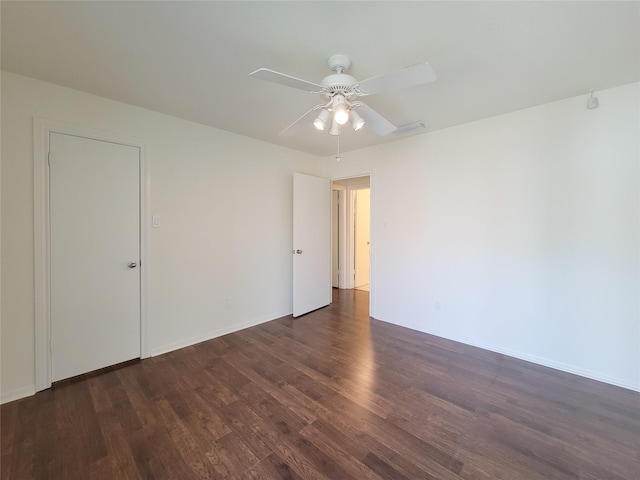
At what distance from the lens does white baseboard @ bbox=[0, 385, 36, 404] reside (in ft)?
6.47

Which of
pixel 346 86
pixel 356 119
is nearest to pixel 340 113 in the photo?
pixel 346 86

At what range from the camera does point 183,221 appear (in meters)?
2.88

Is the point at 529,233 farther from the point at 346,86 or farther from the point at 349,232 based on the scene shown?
the point at 349,232

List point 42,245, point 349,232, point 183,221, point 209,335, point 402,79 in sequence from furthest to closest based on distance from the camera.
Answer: point 349,232, point 209,335, point 183,221, point 42,245, point 402,79

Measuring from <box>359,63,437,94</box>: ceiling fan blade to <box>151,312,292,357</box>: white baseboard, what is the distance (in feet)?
9.69

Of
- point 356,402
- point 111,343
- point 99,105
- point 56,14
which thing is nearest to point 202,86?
point 56,14

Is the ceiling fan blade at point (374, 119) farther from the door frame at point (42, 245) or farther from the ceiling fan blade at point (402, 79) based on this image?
the door frame at point (42, 245)

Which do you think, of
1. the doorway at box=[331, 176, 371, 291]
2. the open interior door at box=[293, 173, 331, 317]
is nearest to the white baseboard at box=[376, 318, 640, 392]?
the open interior door at box=[293, 173, 331, 317]

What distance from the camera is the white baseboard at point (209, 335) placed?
276 centimetres

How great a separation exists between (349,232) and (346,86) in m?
4.11

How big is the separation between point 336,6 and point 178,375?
293cm

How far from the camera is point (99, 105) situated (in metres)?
2.35

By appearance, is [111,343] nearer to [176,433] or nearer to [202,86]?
[176,433]

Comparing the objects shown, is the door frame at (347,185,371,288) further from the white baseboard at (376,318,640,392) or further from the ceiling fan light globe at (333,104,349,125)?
the ceiling fan light globe at (333,104,349,125)
